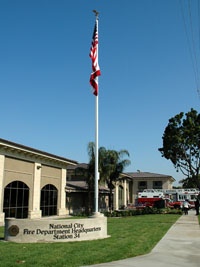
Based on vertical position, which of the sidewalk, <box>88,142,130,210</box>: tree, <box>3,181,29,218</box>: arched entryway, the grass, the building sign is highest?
<box>88,142,130,210</box>: tree

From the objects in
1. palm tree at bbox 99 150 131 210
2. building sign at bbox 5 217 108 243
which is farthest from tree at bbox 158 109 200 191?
building sign at bbox 5 217 108 243

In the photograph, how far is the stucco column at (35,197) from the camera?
30.2 metres

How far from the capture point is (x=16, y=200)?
28266 millimetres

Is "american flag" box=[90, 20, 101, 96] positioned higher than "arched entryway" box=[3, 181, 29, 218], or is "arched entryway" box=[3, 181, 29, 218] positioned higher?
"american flag" box=[90, 20, 101, 96]

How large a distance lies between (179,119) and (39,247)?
28567 millimetres

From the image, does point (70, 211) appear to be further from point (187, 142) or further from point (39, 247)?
point (39, 247)

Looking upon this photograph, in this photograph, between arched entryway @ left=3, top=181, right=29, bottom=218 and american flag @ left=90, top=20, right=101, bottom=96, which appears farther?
arched entryway @ left=3, top=181, right=29, bottom=218

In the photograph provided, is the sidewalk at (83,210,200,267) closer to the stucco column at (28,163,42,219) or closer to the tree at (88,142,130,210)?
the stucco column at (28,163,42,219)

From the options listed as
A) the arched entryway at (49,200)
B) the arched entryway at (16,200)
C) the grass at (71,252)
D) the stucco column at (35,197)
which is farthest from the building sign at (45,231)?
the arched entryway at (49,200)

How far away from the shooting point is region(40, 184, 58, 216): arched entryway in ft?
108

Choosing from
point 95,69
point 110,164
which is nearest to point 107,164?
point 110,164

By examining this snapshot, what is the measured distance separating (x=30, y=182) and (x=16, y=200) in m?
2.54

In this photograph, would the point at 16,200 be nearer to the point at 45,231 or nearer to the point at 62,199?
the point at 62,199

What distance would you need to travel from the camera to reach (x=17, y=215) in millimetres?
28453
